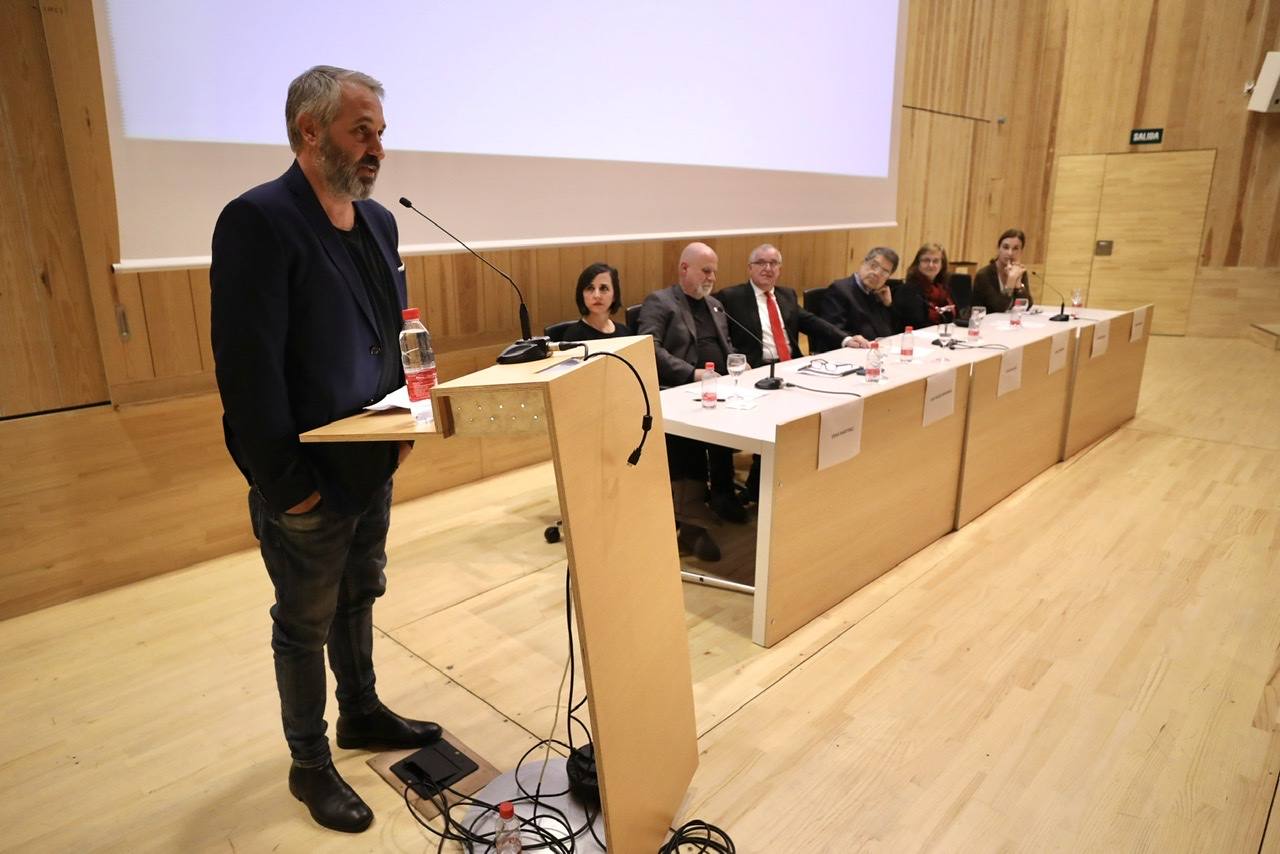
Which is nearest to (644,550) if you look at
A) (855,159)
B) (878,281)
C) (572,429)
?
(572,429)

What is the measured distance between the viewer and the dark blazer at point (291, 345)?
4.01 ft

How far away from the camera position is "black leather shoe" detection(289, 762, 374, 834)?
1.56m

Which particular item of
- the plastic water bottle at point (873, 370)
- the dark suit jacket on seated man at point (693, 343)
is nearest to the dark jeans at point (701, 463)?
the dark suit jacket on seated man at point (693, 343)

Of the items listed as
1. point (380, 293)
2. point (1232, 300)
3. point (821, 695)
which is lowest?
point (821, 695)

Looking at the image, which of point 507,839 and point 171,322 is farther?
point 171,322

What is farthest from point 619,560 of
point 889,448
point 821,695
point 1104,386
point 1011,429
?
point 1104,386

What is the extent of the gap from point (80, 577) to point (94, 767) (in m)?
1.01

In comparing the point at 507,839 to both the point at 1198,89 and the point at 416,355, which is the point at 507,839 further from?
the point at 1198,89

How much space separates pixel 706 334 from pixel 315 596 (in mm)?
2364

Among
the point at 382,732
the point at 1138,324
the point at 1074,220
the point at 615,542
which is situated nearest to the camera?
the point at 615,542

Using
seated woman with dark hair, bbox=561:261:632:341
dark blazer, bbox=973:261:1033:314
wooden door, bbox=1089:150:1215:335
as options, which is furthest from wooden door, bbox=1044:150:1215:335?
seated woman with dark hair, bbox=561:261:632:341

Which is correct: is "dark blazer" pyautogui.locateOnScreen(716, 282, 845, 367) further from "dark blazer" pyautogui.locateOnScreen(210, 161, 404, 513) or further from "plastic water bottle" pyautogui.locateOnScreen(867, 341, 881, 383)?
"dark blazer" pyautogui.locateOnScreen(210, 161, 404, 513)

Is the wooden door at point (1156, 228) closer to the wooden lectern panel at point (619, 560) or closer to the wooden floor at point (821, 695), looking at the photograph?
the wooden floor at point (821, 695)

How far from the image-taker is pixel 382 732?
5.88 feet
